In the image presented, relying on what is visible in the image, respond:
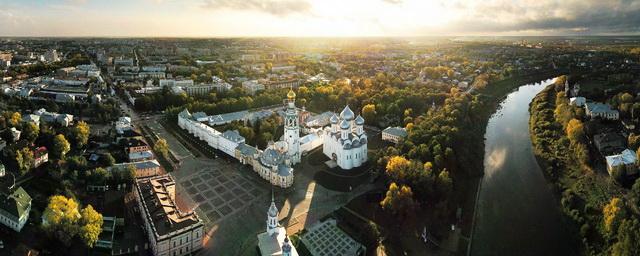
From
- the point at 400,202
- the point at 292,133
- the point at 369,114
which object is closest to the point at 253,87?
the point at 369,114

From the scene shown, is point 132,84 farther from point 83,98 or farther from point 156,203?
point 156,203

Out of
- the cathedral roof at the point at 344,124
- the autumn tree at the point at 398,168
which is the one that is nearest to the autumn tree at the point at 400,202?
the autumn tree at the point at 398,168

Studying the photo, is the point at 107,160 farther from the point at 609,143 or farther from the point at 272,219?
the point at 609,143

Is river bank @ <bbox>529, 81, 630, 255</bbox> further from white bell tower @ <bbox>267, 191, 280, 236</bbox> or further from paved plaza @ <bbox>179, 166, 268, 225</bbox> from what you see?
paved plaza @ <bbox>179, 166, 268, 225</bbox>

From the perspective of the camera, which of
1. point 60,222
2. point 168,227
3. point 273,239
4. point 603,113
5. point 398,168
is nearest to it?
point 273,239

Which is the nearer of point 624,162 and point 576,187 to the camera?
point 576,187
